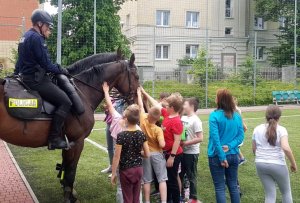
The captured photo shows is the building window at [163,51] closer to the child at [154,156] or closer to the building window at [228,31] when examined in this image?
the building window at [228,31]

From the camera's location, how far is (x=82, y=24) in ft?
63.7

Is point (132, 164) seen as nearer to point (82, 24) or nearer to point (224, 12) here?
point (82, 24)

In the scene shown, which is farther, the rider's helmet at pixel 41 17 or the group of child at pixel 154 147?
the rider's helmet at pixel 41 17

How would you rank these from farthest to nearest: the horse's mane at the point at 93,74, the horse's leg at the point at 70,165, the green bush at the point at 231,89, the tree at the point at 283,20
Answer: the tree at the point at 283,20, the green bush at the point at 231,89, the horse's mane at the point at 93,74, the horse's leg at the point at 70,165

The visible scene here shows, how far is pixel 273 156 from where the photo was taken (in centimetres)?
545

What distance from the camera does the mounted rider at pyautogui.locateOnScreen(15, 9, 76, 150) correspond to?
5781 mm

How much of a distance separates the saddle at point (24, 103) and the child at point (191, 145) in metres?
2.11

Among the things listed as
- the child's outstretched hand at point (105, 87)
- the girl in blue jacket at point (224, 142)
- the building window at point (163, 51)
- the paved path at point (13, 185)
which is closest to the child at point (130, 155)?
the girl in blue jacket at point (224, 142)

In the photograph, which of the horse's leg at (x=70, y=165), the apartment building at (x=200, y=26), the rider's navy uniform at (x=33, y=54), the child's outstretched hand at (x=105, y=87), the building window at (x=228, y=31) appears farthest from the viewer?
the building window at (x=228, y=31)

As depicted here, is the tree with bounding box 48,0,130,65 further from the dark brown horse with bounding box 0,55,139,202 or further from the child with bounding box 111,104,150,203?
the child with bounding box 111,104,150,203

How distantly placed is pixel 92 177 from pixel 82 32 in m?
12.2

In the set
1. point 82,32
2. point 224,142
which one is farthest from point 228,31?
point 224,142

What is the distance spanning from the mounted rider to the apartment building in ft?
89.0

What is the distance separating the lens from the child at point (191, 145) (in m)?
6.39
